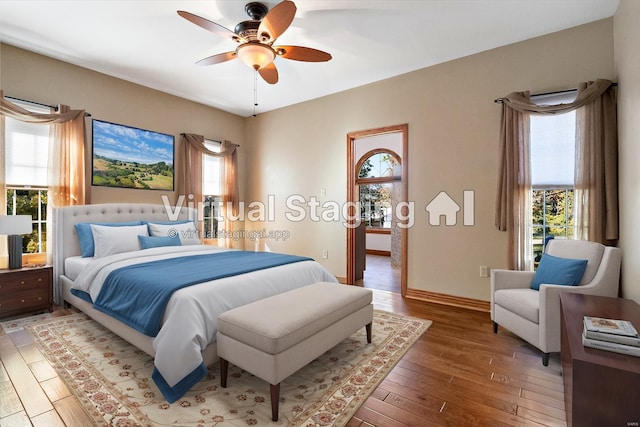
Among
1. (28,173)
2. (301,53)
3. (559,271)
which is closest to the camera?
(559,271)

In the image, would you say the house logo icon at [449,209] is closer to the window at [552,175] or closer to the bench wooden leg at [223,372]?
the window at [552,175]

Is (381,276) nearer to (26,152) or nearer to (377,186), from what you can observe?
(377,186)

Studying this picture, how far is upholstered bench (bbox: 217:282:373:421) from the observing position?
1669mm

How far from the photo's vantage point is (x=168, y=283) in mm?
2150

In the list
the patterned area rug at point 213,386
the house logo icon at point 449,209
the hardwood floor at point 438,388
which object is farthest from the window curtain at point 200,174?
the house logo icon at point 449,209

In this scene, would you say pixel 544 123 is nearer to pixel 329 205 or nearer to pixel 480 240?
pixel 480 240

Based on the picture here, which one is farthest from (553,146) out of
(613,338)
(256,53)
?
(256,53)

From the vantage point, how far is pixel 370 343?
8.45 ft

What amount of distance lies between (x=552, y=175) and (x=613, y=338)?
91.1 inches

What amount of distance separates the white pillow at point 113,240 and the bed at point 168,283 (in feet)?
0.05

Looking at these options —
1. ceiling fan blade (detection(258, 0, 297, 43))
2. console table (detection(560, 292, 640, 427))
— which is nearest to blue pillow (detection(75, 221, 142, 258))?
ceiling fan blade (detection(258, 0, 297, 43))

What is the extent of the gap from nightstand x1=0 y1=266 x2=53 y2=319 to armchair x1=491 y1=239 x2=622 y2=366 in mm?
4582

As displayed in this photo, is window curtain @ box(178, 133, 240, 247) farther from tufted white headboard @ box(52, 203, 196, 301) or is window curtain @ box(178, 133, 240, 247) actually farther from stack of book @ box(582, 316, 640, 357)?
stack of book @ box(582, 316, 640, 357)

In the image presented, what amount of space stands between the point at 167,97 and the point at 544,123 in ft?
16.7
